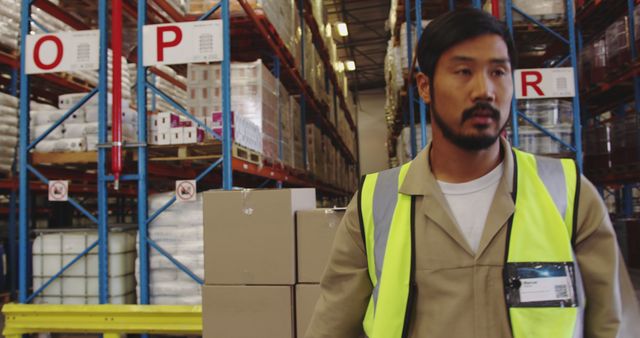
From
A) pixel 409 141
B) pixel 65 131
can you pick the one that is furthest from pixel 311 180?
pixel 65 131

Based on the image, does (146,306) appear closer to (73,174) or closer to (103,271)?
(103,271)

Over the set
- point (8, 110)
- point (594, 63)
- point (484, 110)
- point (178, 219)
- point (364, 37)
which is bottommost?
point (178, 219)

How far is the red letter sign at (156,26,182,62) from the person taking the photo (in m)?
4.39

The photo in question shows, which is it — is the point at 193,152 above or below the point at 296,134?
below

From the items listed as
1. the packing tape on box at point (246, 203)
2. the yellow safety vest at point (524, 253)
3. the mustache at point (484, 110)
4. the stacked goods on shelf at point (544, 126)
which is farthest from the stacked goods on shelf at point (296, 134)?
the mustache at point (484, 110)

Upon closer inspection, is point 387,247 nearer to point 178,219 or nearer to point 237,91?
point 178,219

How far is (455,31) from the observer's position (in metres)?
1.42

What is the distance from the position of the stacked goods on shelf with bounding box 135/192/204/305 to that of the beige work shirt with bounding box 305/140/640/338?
10.8ft

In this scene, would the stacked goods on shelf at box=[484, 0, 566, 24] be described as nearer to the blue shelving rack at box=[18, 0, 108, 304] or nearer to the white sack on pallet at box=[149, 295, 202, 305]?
the blue shelving rack at box=[18, 0, 108, 304]

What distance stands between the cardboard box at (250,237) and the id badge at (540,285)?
2005mm

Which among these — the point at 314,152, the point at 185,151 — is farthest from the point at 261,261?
the point at 314,152

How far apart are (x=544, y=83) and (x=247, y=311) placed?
447cm

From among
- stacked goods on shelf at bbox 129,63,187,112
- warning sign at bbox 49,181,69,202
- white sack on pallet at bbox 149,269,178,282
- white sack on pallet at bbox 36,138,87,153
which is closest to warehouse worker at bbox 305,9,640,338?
white sack on pallet at bbox 149,269,178,282

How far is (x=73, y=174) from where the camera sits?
6535 millimetres
